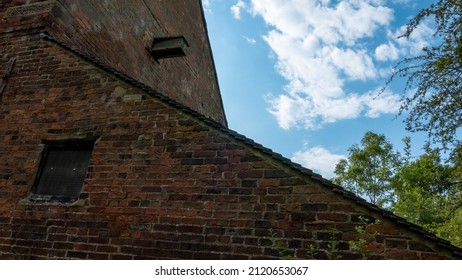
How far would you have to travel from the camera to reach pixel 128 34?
760cm

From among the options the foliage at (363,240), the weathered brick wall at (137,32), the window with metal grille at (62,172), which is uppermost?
the weathered brick wall at (137,32)

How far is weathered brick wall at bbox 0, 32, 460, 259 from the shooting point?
9.43 feet

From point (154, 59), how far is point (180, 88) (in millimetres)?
1381

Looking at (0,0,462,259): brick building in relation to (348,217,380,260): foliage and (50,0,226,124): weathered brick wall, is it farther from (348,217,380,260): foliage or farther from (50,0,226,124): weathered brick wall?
(50,0,226,124): weathered brick wall

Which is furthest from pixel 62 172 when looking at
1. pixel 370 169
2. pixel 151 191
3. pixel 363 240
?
pixel 370 169

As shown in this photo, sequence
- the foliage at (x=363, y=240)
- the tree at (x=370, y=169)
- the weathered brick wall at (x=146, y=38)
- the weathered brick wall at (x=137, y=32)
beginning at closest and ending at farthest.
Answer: the foliage at (x=363, y=240) < the weathered brick wall at (x=137, y=32) < the weathered brick wall at (x=146, y=38) < the tree at (x=370, y=169)

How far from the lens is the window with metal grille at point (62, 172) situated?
156 inches

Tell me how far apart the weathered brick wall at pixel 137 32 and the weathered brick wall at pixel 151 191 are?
1.26m

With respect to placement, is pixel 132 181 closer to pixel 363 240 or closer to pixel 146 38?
pixel 363 240

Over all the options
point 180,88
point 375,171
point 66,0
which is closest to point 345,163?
point 375,171

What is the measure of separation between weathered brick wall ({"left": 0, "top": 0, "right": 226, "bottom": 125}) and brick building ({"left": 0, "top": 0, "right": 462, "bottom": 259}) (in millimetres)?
78

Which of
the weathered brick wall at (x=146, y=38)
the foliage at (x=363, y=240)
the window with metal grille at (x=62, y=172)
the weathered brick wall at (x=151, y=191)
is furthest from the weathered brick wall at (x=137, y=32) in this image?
the foliage at (x=363, y=240)

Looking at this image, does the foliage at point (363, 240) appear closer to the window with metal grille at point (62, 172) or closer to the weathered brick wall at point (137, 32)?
the window with metal grille at point (62, 172)
